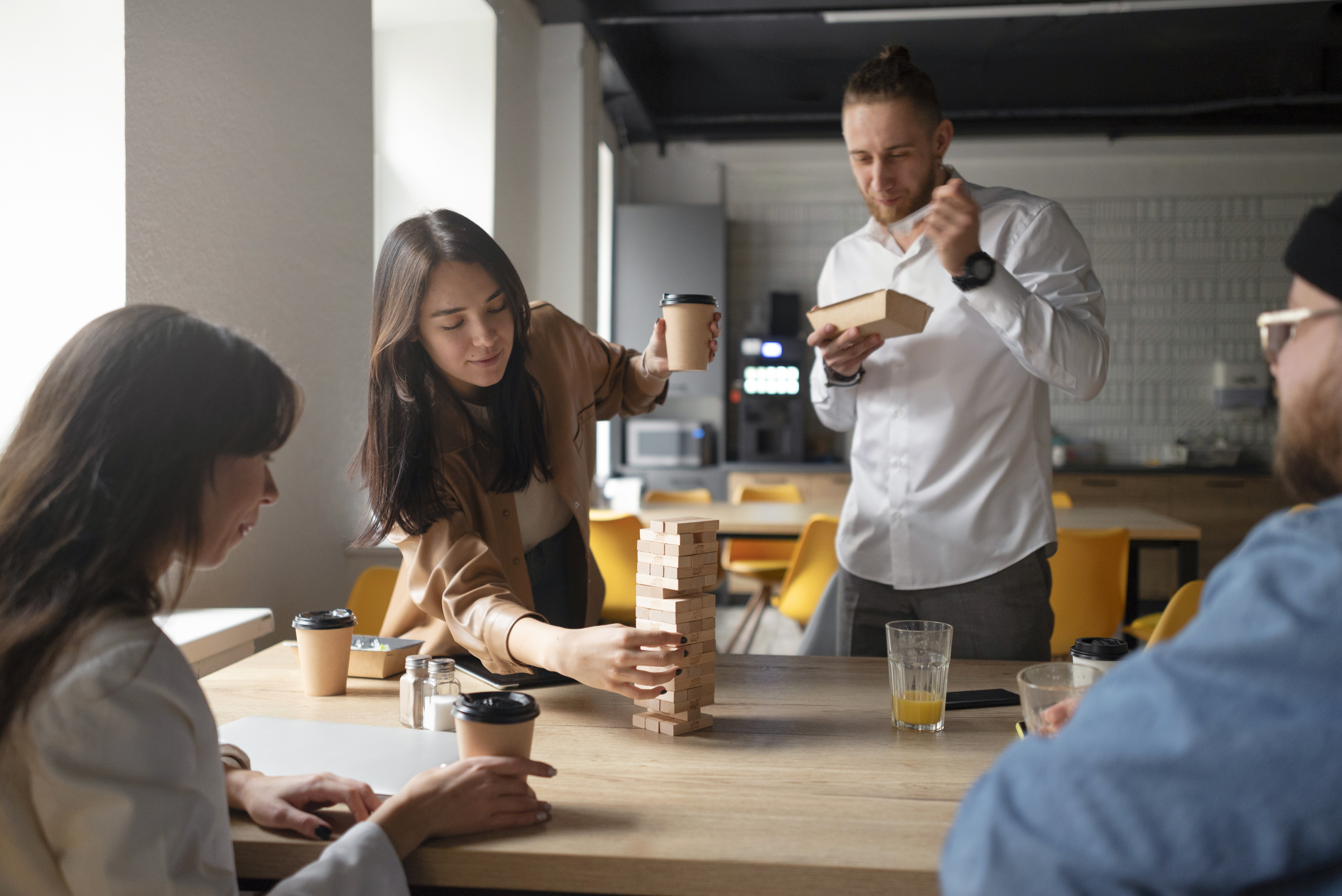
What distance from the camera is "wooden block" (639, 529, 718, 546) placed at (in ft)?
4.13

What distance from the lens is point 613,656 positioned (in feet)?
4.02

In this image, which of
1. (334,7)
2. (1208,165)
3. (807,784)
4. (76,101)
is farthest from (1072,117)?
(807,784)

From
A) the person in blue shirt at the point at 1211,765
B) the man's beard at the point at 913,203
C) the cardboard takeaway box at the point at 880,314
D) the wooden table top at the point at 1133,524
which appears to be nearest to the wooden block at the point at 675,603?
the person in blue shirt at the point at 1211,765

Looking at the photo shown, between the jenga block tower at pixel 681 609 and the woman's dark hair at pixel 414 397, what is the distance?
420 millimetres

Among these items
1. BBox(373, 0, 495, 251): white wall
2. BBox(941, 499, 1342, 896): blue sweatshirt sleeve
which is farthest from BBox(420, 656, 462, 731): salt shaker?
BBox(373, 0, 495, 251): white wall

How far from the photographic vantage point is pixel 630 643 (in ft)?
4.00

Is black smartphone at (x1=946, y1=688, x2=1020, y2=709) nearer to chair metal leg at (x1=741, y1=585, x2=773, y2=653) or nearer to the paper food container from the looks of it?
the paper food container

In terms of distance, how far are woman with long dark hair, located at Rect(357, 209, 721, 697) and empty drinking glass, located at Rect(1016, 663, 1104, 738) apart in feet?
1.94

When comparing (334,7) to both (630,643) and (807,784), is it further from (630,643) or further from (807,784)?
(807,784)

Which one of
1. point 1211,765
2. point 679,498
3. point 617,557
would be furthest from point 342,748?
point 679,498

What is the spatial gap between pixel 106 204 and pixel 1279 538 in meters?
2.32

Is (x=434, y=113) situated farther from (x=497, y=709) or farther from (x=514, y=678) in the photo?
(x=497, y=709)

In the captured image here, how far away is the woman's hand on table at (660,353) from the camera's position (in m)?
1.76

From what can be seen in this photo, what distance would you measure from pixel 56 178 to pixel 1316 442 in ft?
7.95
